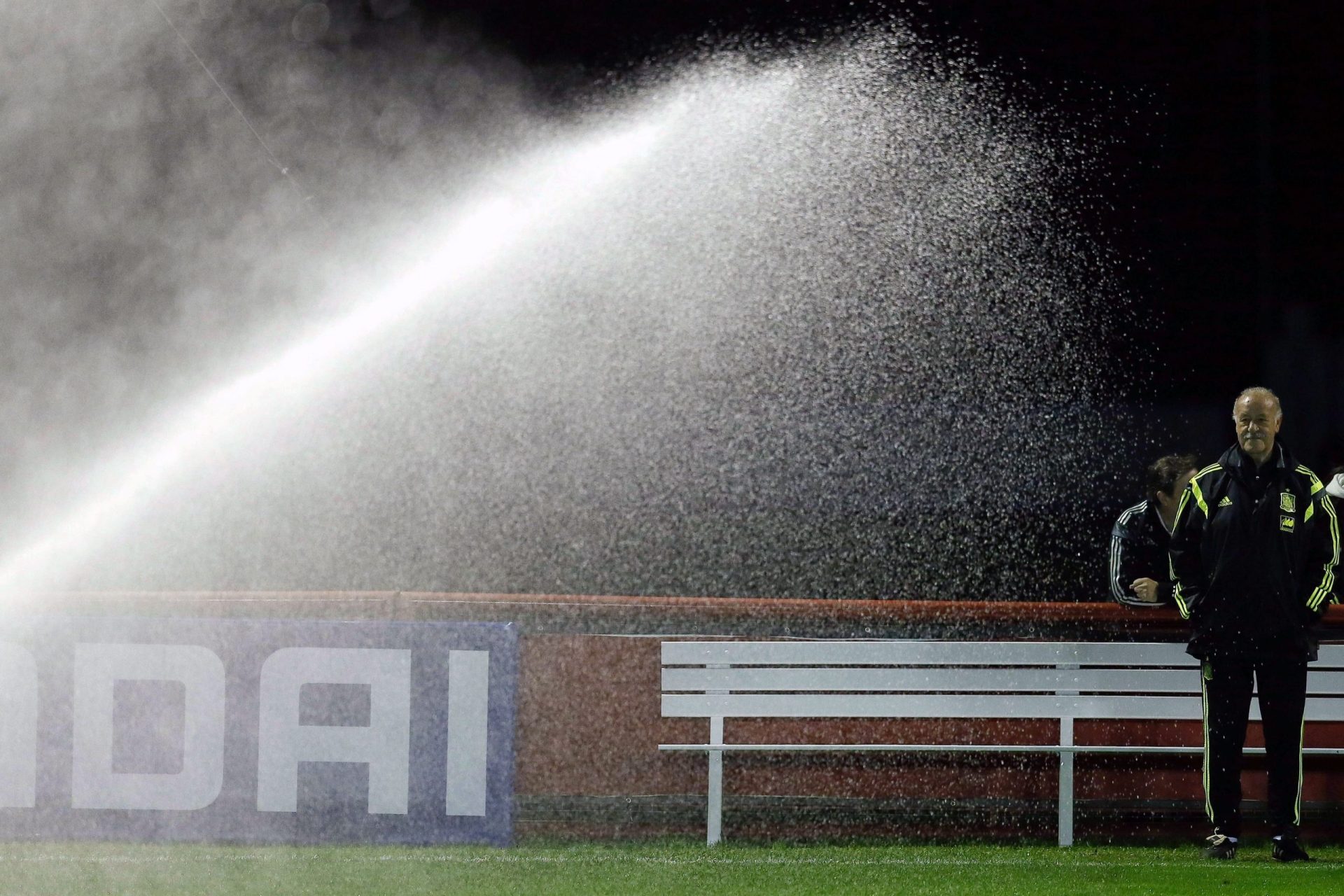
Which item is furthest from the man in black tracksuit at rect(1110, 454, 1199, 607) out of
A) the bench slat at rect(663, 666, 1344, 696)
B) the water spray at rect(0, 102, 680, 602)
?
the water spray at rect(0, 102, 680, 602)

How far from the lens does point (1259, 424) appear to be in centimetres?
552

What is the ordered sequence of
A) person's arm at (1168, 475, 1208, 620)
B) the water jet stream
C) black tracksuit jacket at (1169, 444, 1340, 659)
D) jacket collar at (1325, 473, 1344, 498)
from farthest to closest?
the water jet stream
jacket collar at (1325, 473, 1344, 498)
person's arm at (1168, 475, 1208, 620)
black tracksuit jacket at (1169, 444, 1340, 659)

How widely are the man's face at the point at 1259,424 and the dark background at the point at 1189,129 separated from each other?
7.10 m

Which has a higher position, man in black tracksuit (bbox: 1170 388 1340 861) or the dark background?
the dark background

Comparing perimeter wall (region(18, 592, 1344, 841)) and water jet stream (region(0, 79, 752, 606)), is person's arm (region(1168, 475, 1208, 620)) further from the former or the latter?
water jet stream (region(0, 79, 752, 606))

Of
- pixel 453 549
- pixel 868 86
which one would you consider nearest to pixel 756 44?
pixel 868 86

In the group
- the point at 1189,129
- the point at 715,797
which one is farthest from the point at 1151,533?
the point at 1189,129

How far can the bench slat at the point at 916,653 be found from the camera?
611 cm

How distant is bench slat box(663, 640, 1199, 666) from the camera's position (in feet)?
20.0

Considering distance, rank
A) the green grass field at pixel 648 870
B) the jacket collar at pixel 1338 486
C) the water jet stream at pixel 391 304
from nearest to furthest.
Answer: the green grass field at pixel 648 870, the jacket collar at pixel 1338 486, the water jet stream at pixel 391 304

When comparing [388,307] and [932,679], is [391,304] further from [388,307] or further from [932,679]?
[932,679]

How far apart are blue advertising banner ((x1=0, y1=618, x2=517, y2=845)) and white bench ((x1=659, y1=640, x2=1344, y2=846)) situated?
0.90m

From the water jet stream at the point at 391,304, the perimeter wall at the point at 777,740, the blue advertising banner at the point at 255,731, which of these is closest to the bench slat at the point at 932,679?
the perimeter wall at the point at 777,740

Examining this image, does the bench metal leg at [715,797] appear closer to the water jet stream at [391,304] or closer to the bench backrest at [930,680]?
the bench backrest at [930,680]
